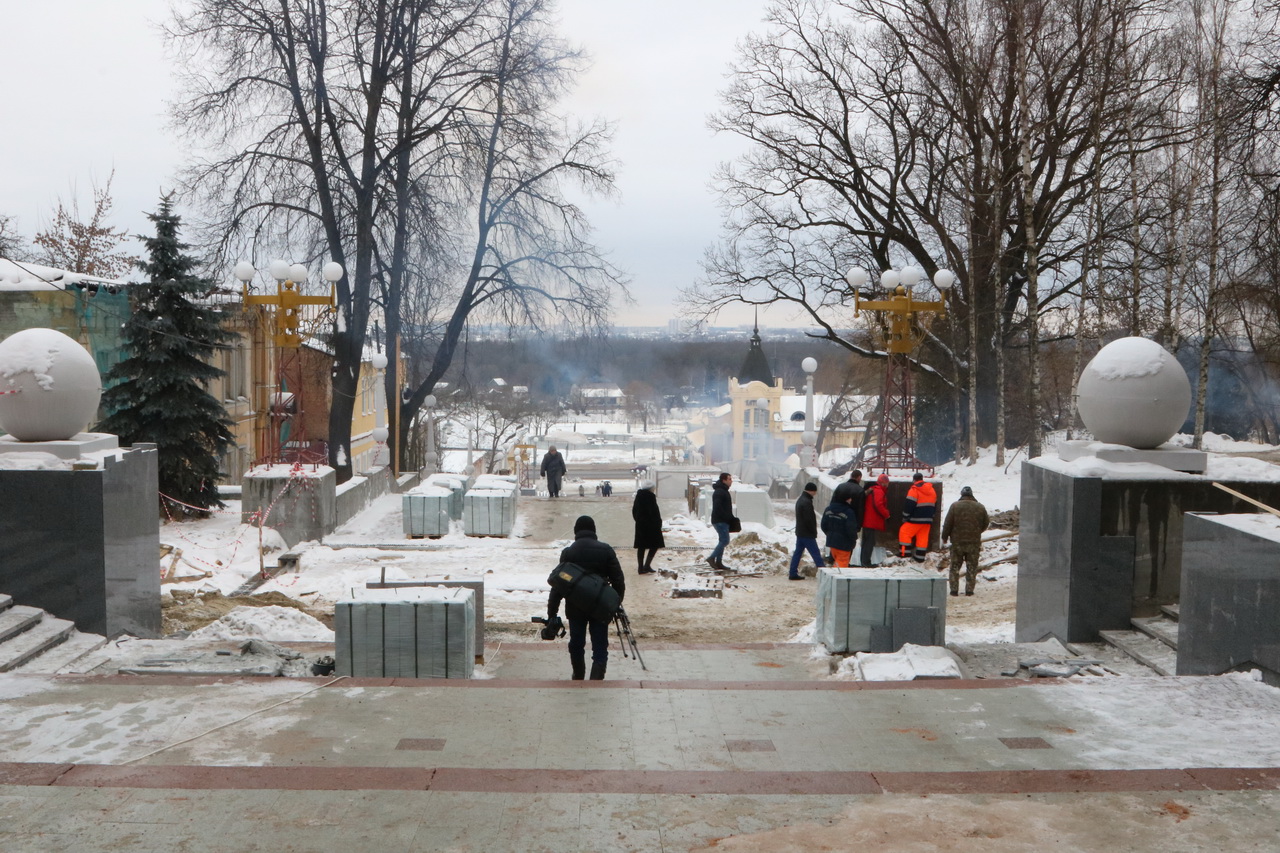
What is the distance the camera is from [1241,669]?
6.73m

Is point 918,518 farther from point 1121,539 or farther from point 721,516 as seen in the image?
point 1121,539

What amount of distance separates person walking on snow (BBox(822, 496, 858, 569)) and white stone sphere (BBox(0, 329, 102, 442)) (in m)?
8.14

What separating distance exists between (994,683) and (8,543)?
7.08 meters

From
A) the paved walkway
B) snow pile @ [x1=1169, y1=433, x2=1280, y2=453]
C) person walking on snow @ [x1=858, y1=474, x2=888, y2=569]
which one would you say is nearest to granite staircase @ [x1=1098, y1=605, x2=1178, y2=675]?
the paved walkway

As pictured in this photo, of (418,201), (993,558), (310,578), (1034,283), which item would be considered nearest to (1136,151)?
(1034,283)

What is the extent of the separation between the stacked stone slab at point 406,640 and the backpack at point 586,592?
76 centimetres

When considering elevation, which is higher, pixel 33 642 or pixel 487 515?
pixel 33 642

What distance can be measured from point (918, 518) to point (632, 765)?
9920 mm

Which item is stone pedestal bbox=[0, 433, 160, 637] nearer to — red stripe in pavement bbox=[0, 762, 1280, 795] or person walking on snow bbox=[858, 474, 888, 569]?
red stripe in pavement bbox=[0, 762, 1280, 795]

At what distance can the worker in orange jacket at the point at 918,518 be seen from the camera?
14570 mm

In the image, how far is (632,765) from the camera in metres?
5.43

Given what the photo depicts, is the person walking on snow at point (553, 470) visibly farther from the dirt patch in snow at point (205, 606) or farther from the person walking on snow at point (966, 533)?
the person walking on snow at point (966, 533)

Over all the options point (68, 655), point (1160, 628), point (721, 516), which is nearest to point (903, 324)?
point (721, 516)

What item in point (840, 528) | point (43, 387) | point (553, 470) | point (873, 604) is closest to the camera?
point (43, 387)
